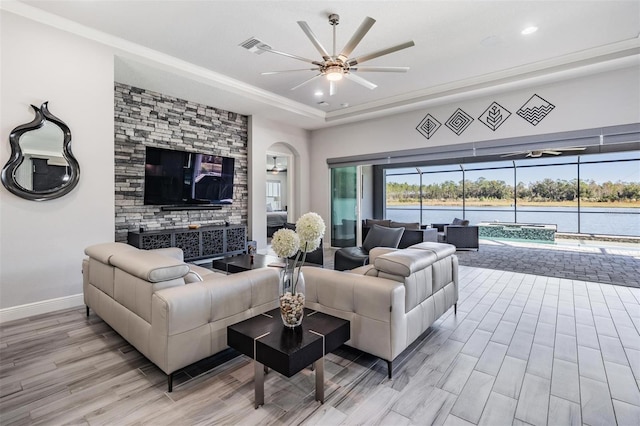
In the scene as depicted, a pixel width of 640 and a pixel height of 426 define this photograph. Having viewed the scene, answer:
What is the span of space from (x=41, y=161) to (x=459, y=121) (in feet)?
20.5

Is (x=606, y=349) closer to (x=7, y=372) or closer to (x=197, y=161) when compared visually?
(x=7, y=372)

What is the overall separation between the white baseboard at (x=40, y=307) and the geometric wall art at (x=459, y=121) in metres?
6.36

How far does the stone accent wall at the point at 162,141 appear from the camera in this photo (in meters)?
4.92

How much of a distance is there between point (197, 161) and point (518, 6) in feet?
17.0

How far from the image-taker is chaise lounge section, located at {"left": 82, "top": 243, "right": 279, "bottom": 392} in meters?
1.97

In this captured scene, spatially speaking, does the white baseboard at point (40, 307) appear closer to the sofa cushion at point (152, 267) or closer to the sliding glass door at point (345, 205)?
the sofa cushion at point (152, 267)

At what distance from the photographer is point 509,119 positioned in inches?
207

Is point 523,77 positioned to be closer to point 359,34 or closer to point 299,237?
point 359,34

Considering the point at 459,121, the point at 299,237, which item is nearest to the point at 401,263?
the point at 299,237

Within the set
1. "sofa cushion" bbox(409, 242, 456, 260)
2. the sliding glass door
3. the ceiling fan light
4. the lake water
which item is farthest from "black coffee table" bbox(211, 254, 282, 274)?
the lake water

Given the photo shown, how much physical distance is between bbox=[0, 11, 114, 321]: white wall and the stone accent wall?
1.09 m

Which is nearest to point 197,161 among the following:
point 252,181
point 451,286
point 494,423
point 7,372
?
point 252,181

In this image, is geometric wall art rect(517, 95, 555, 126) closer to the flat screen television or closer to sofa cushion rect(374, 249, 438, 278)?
sofa cushion rect(374, 249, 438, 278)

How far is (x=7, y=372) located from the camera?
2268 mm
